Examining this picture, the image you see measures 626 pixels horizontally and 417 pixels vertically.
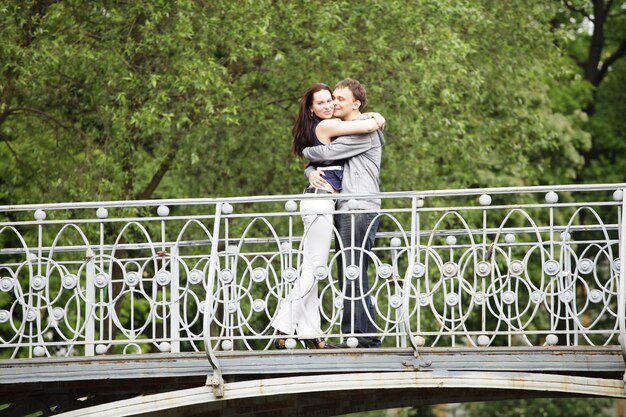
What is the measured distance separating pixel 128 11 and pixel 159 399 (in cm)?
818

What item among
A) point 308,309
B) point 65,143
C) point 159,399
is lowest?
point 159,399

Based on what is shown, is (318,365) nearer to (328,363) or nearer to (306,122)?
(328,363)

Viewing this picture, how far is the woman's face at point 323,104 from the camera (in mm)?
10273

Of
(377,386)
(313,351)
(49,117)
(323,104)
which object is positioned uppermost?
(49,117)

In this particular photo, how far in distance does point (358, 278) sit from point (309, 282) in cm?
37

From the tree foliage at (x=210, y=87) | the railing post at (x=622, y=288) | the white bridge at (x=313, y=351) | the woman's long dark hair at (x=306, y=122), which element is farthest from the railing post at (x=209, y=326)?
the tree foliage at (x=210, y=87)

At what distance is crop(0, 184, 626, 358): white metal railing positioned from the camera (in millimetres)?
9812

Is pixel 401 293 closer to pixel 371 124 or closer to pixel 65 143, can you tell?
pixel 371 124

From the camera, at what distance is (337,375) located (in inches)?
387

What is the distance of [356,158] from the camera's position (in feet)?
33.7

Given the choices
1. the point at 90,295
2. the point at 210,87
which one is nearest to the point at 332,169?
the point at 90,295

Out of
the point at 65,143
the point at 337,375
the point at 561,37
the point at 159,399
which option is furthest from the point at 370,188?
the point at 561,37

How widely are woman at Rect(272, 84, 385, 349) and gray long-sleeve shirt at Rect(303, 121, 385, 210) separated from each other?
8cm

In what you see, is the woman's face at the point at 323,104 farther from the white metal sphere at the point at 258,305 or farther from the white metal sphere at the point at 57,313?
the white metal sphere at the point at 57,313
